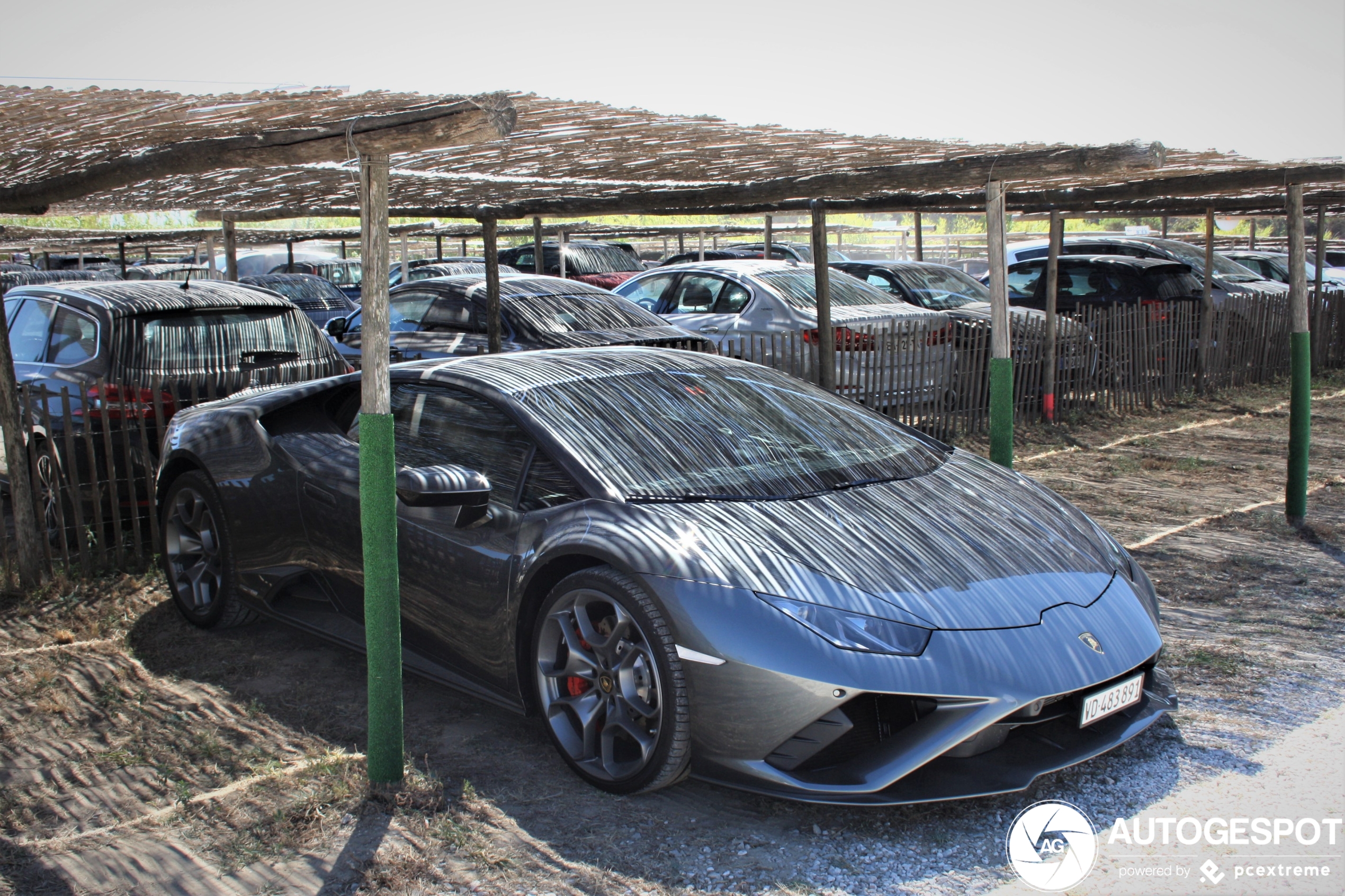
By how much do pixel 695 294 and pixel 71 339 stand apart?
21.0ft

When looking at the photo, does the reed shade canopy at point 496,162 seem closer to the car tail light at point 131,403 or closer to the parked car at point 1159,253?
the car tail light at point 131,403

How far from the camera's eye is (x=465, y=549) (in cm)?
404

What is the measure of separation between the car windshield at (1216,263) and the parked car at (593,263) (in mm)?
9783

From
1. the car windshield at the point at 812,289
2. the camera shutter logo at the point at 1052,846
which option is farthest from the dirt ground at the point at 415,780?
the car windshield at the point at 812,289

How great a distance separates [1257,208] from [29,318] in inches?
592

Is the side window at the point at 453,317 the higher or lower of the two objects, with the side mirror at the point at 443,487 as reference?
higher

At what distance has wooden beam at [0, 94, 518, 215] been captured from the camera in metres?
3.50

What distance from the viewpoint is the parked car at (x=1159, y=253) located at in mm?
16484

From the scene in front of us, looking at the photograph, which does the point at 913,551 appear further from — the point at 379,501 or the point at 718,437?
the point at 379,501

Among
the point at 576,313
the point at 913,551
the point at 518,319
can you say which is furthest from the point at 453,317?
the point at 913,551

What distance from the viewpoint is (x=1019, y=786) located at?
125 inches

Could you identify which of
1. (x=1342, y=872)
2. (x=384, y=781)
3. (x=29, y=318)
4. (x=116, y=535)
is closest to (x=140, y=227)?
(x=29, y=318)

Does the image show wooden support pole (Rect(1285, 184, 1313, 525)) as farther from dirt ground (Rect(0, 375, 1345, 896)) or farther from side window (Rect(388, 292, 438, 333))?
side window (Rect(388, 292, 438, 333))

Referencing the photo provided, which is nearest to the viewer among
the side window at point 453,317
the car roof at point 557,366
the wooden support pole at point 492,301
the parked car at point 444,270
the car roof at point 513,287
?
the car roof at point 557,366
